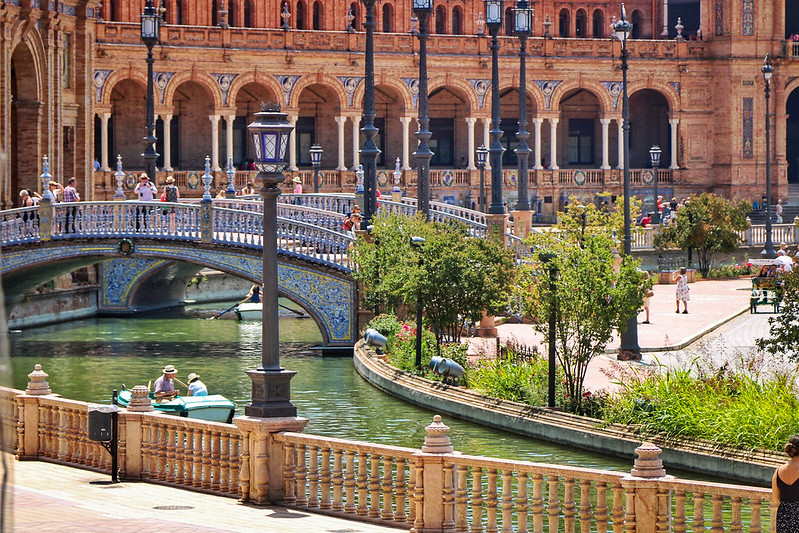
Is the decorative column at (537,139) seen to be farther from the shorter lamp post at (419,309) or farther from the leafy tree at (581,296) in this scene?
the leafy tree at (581,296)

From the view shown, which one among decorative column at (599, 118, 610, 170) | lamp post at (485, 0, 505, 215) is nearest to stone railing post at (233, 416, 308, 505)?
lamp post at (485, 0, 505, 215)

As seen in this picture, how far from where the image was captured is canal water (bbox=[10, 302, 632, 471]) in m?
22.0

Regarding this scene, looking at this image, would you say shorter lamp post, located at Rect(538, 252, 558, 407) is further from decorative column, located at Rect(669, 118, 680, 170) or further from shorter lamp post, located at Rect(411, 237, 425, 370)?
decorative column, located at Rect(669, 118, 680, 170)

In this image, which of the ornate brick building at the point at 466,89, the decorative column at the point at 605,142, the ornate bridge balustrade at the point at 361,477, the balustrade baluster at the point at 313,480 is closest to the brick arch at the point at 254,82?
the ornate brick building at the point at 466,89

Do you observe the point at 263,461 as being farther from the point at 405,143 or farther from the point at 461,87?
the point at 461,87

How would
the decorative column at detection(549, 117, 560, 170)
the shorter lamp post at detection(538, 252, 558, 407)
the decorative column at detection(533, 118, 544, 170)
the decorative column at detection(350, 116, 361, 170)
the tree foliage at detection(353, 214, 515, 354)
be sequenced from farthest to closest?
1. the decorative column at detection(533, 118, 544, 170)
2. the decorative column at detection(549, 117, 560, 170)
3. the decorative column at detection(350, 116, 361, 170)
4. the tree foliage at detection(353, 214, 515, 354)
5. the shorter lamp post at detection(538, 252, 558, 407)

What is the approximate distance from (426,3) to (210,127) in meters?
29.2

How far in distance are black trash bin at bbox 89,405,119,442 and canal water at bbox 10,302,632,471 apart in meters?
6.52

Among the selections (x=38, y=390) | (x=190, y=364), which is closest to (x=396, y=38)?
(x=190, y=364)

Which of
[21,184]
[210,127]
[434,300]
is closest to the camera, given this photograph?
[434,300]

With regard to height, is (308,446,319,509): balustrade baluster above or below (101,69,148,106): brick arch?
below

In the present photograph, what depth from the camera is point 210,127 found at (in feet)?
193

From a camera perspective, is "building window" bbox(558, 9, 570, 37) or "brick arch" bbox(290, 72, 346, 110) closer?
"brick arch" bbox(290, 72, 346, 110)

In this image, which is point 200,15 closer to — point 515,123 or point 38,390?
point 515,123
